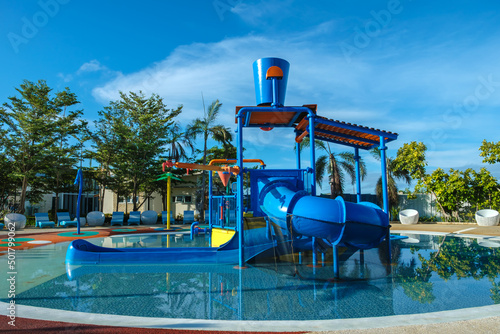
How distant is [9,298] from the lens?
611cm

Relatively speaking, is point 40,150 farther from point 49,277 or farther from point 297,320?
point 297,320

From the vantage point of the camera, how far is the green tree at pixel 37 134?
81.9 ft

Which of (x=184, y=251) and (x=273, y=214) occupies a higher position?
(x=273, y=214)

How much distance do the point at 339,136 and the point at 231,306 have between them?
8.08 m

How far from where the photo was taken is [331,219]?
721cm

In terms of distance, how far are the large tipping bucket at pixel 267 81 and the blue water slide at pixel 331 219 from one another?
3216 millimetres

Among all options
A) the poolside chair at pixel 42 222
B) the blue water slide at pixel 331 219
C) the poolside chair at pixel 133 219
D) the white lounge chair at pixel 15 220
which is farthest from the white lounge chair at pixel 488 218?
the white lounge chair at pixel 15 220

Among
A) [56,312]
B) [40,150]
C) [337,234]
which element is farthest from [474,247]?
[40,150]

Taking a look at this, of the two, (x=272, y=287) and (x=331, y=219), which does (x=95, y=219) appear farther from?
(x=331, y=219)

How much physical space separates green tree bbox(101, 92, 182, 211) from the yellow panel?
1772 centimetres

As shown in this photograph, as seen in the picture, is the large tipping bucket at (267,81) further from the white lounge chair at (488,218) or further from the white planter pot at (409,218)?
the white lounge chair at (488,218)

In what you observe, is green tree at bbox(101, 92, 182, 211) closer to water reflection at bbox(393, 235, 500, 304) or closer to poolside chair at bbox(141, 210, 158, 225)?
poolside chair at bbox(141, 210, 158, 225)

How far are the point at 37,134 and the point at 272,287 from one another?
25.5 m
